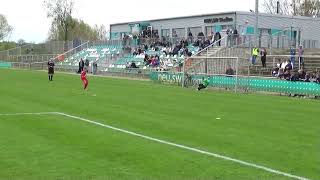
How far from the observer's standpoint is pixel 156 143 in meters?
11.8

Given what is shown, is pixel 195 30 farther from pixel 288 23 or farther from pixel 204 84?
pixel 204 84

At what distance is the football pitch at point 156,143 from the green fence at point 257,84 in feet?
29.8

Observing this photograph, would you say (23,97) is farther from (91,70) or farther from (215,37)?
(91,70)

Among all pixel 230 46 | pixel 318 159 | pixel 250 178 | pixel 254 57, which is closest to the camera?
pixel 250 178

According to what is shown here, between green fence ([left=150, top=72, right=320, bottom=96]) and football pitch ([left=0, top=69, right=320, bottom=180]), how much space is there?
9078mm

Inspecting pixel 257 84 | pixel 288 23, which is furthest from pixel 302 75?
pixel 288 23

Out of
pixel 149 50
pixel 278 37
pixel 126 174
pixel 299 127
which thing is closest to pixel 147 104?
pixel 299 127

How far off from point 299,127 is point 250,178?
705cm

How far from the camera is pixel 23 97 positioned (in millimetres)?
24391

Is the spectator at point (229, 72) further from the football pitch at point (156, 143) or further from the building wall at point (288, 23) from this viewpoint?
the building wall at point (288, 23)

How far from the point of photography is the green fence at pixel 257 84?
94.8 feet

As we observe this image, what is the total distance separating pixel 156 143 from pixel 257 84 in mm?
21705

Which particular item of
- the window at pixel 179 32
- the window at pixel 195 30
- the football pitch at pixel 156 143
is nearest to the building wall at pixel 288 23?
the window at pixel 195 30

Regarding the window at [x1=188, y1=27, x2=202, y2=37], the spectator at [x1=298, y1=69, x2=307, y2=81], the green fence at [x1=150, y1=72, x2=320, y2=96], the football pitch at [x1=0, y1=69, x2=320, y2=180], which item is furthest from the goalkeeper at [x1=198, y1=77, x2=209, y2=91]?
the window at [x1=188, y1=27, x2=202, y2=37]
